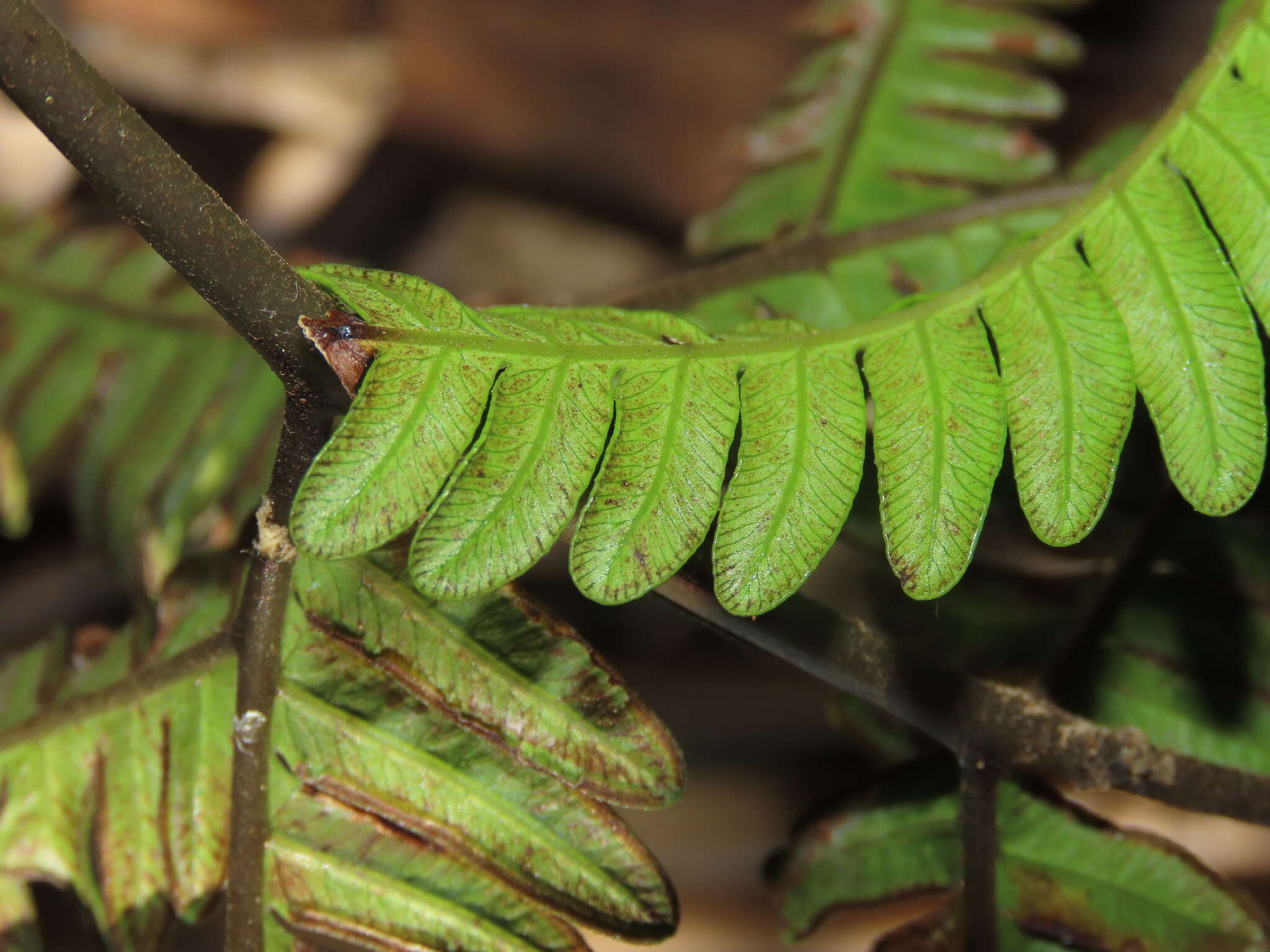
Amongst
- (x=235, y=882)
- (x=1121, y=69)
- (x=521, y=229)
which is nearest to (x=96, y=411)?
(x=235, y=882)

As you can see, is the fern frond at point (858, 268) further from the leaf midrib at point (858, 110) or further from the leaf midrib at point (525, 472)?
the leaf midrib at point (525, 472)

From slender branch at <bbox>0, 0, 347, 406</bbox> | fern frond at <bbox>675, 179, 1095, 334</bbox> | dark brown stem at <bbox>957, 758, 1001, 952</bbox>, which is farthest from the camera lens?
fern frond at <bbox>675, 179, 1095, 334</bbox>

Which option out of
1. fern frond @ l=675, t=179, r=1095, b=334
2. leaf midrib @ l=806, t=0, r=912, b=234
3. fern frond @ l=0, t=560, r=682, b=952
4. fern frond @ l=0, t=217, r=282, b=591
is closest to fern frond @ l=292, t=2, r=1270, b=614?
fern frond @ l=0, t=560, r=682, b=952

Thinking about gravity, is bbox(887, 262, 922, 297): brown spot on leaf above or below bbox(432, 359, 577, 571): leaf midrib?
above

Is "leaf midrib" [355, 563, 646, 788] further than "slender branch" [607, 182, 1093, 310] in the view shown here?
No

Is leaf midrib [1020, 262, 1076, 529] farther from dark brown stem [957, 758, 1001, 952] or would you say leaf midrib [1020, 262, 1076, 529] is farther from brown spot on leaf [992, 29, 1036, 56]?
brown spot on leaf [992, 29, 1036, 56]

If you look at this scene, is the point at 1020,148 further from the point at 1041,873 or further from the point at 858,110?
the point at 1041,873
